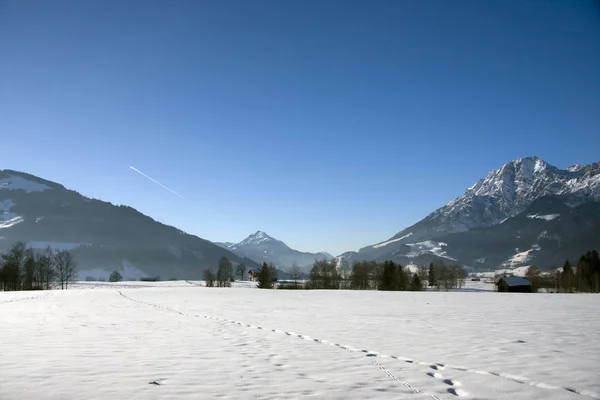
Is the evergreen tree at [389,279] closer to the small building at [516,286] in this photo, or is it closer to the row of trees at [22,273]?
the small building at [516,286]

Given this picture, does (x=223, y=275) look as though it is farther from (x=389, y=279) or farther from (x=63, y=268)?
(x=389, y=279)

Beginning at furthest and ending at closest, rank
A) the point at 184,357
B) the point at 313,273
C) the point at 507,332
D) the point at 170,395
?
the point at 313,273, the point at 507,332, the point at 184,357, the point at 170,395

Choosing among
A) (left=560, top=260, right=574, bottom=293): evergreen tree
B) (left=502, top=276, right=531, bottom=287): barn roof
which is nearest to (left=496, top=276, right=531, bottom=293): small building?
(left=502, top=276, right=531, bottom=287): barn roof

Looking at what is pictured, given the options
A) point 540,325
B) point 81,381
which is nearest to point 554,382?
point 81,381

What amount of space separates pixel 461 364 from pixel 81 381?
32.5 ft

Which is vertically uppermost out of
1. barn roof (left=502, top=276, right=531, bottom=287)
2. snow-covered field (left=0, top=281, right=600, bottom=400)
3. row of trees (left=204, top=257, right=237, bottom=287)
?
snow-covered field (left=0, top=281, right=600, bottom=400)

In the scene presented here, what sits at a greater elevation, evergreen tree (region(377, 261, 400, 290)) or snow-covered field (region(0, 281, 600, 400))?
snow-covered field (region(0, 281, 600, 400))

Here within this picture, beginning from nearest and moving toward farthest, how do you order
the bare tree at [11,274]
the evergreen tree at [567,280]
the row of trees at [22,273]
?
the bare tree at [11,274]
the row of trees at [22,273]
the evergreen tree at [567,280]

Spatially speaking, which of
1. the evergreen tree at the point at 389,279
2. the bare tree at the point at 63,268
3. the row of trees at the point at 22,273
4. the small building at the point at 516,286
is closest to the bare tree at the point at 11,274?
the row of trees at the point at 22,273

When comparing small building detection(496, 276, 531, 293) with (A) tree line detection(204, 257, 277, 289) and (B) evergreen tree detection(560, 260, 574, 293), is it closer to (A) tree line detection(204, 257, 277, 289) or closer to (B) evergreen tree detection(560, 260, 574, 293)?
(B) evergreen tree detection(560, 260, 574, 293)

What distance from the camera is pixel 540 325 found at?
19.8 m

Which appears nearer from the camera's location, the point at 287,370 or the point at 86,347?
the point at 287,370

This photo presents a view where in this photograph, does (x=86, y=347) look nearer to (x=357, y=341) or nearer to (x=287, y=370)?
(x=287, y=370)

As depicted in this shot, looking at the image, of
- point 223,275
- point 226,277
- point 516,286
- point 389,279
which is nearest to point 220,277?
point 226,277
